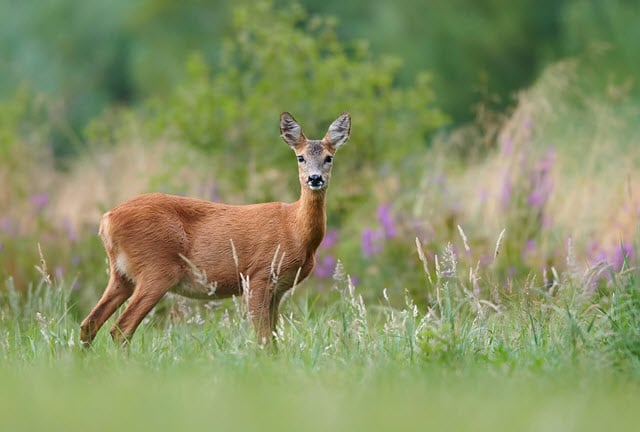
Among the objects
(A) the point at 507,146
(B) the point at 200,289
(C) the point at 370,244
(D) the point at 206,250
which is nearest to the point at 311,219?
(D) the point at 206,250

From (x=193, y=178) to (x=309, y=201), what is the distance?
5131 millimetres

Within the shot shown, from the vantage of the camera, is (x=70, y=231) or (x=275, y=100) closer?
(x=70, y=231)

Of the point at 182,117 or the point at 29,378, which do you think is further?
the point at 182,117

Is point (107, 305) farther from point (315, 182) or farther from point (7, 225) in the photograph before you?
point (7, 225)

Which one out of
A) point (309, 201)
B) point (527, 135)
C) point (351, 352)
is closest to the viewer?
point (351, 352)

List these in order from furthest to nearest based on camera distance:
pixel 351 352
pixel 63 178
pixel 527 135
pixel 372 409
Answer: pixel 63 178, pixel 527 135, pixel 351 352, pixel 372 409

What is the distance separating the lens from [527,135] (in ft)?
34.1

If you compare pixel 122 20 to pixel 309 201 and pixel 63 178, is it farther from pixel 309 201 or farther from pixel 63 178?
pixel 309 201

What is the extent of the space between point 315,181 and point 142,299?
4.26ft

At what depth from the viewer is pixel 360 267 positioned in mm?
10352

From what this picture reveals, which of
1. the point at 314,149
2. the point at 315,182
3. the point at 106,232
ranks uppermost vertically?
the point at 314,149

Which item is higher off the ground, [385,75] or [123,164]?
[385,75]

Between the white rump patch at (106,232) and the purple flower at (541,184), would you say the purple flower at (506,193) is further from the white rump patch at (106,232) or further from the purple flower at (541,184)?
the white rump patch at (106,232)

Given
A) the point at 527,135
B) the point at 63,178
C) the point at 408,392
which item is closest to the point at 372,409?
the point at 408,392
